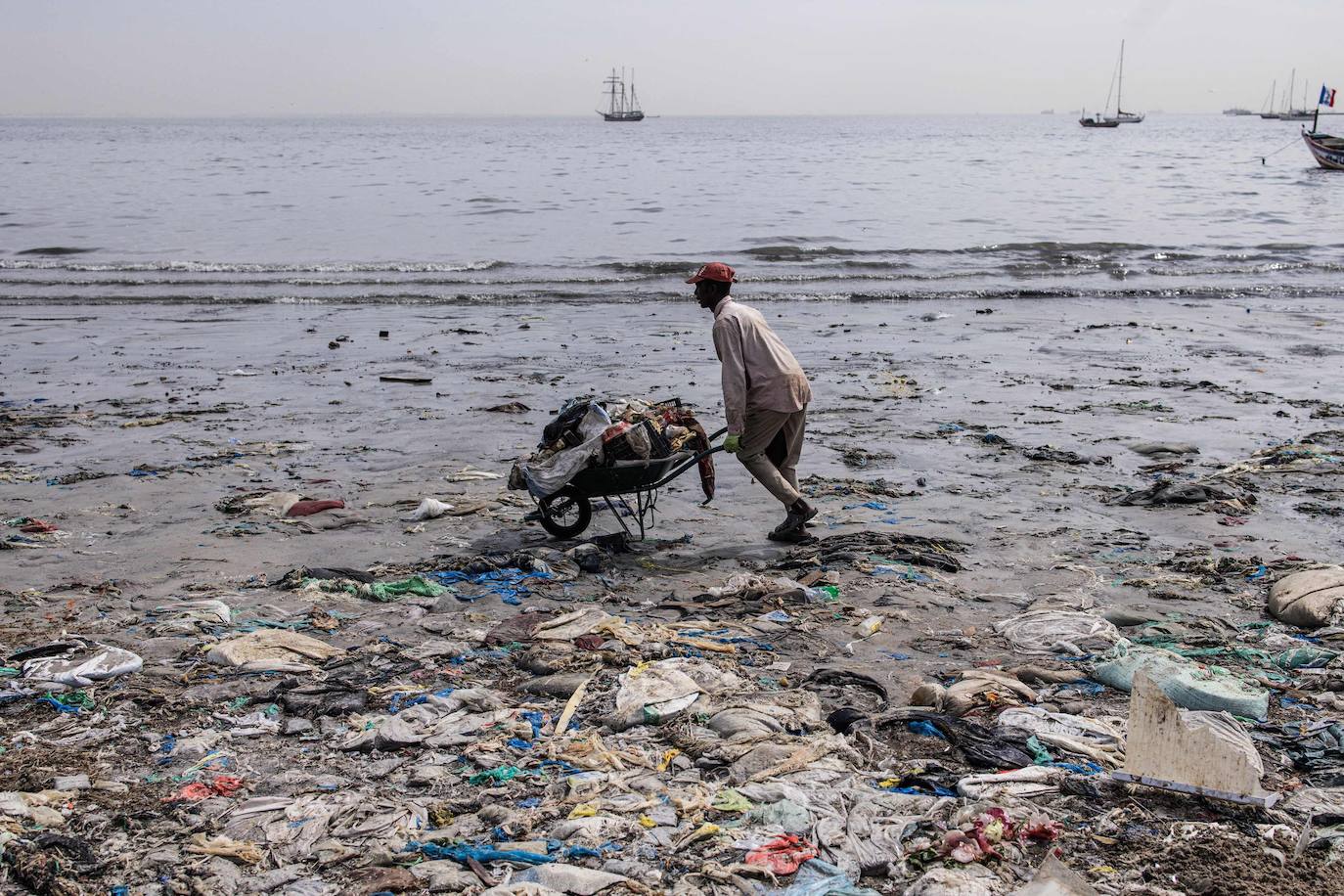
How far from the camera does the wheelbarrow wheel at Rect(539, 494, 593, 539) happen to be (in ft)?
21.9

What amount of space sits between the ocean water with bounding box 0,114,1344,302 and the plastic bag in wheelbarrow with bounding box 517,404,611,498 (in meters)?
11.5

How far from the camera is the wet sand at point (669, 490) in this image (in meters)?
5.56

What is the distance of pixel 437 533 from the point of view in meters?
6.81

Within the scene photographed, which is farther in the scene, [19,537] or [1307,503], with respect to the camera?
[1307,503]

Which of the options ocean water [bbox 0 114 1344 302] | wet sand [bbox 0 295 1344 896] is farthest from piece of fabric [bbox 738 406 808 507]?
ocean water [bbox 0 114 1344 302]

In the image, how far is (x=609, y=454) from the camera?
6203mm

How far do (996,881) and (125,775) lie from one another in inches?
117

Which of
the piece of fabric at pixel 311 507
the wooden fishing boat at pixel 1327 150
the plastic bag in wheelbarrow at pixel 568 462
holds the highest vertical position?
the wooden fishing boat at pixel 1327 150

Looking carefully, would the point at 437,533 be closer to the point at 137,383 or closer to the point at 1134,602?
the point at 1134,602

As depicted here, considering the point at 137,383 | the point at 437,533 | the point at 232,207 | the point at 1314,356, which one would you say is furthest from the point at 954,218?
the point at 437,533

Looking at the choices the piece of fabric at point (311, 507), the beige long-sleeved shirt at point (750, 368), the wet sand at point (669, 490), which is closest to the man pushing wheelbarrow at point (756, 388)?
the beige long-sleeved shirt at point (750, 368)

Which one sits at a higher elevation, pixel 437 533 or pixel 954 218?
pixel 954 218

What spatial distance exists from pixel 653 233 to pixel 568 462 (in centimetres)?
1988

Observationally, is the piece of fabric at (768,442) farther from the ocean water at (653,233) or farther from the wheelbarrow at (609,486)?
the ocean water at (653,233)
